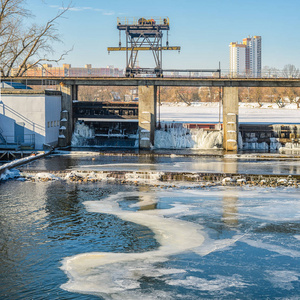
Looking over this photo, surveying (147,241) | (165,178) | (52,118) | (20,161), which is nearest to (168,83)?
(52,118)

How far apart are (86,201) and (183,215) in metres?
4.61

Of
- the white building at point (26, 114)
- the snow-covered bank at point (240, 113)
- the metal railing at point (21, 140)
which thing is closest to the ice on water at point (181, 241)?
the metal railing at point (21, 140)

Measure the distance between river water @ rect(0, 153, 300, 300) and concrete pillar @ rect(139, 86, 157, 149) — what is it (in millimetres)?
14893

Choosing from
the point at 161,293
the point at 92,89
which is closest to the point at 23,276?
the point at 161,293

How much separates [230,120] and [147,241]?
25.0 meters

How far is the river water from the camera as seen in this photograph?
13.0 metres

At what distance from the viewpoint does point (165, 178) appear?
89.6 ft

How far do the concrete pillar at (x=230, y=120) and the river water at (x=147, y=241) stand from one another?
1511cm

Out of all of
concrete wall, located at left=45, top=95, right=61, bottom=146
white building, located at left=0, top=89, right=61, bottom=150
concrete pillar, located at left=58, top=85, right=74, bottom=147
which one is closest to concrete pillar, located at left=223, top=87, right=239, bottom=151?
concrete pillar, located at left=58, top=85, right=74, bottom=147

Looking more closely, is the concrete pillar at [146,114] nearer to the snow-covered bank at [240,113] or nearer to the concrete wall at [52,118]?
the concrete wall at [52,118]

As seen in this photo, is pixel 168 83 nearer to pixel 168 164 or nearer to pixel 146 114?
pixel 146 114

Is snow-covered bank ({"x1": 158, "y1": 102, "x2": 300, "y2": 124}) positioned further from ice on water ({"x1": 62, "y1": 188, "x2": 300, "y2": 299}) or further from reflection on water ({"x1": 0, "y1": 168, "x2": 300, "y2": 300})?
reflection on water ({"x1": 0, "y1": 168, "x2": 300, "y2": 300})

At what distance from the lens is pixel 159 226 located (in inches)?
727

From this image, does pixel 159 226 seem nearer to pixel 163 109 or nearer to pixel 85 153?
pixel 85 153
